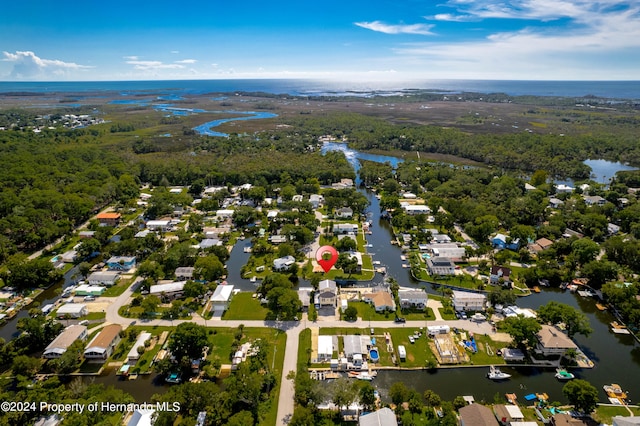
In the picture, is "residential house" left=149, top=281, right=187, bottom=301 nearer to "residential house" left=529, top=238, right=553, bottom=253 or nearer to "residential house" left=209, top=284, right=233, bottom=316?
"residential house" left=209, top=284, right=233, bottom=316

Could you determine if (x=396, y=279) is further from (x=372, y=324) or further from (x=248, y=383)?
(x=248, y=383)

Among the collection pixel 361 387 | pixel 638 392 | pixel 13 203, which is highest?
pixel 13 203

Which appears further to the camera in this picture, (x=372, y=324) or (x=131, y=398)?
(x=372, y=324)

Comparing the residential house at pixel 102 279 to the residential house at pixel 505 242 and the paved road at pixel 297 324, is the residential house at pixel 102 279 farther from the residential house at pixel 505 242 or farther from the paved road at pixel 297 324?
the residential house at pixel 505 242

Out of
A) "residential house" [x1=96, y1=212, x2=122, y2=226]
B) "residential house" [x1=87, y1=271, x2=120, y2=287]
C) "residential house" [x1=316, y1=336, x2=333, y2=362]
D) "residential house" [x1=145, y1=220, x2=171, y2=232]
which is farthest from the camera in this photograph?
"residential house" [x1=96, y1=212, x2=122, y2=226]

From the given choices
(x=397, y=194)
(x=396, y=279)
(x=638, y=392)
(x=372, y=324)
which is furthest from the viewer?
(x=397, y=194)

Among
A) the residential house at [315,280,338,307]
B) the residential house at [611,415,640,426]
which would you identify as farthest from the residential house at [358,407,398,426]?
the residential house at [315,280,338,307]

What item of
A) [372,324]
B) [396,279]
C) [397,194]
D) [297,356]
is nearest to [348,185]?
[397,194]
